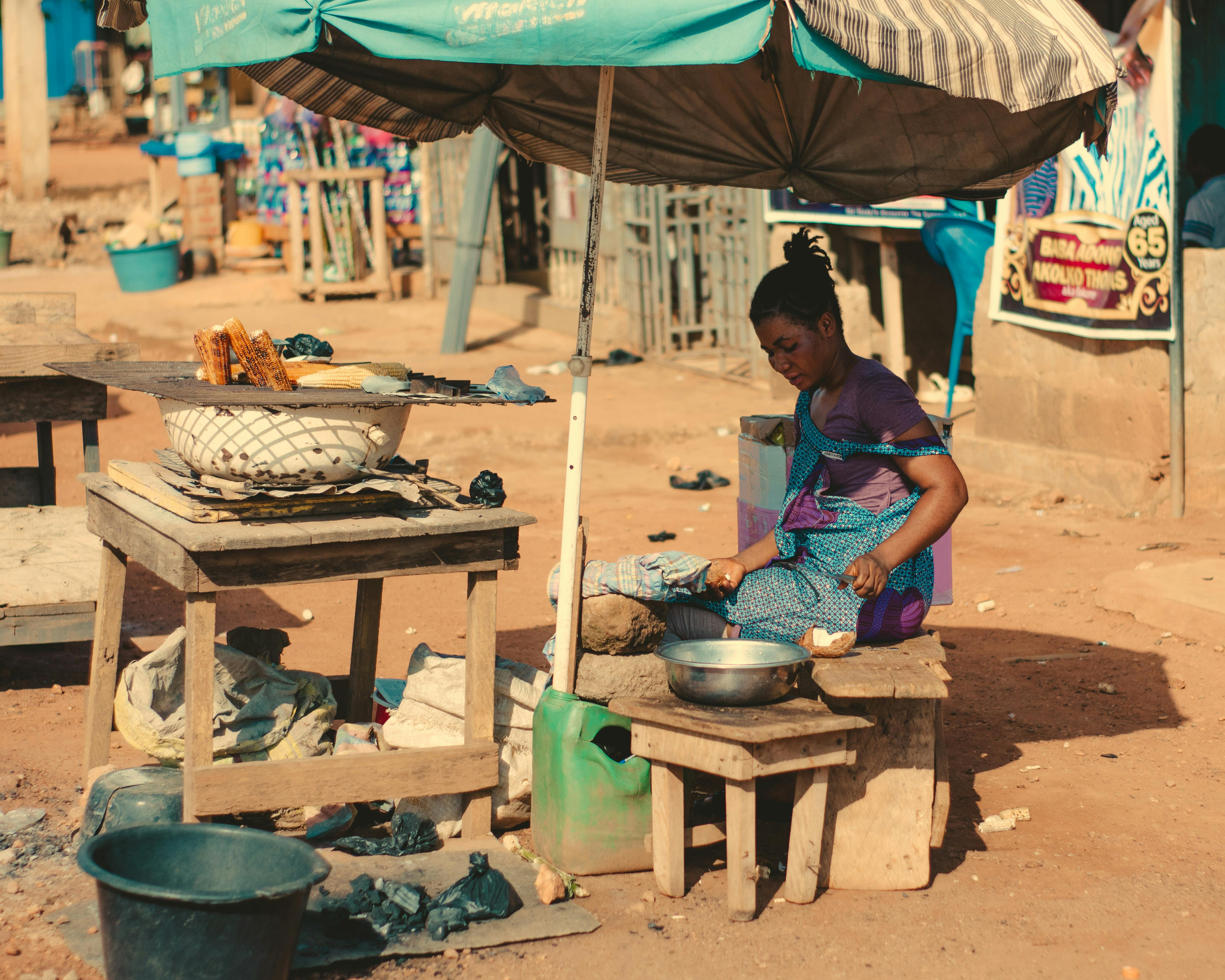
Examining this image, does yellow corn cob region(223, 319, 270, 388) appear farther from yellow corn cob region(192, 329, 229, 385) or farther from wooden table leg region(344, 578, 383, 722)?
wooden table leg region(344, 578, 383, 722)

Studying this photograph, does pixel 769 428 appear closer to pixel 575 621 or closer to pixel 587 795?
pixel 575 621

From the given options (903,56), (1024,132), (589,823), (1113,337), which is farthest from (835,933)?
(1113,337)

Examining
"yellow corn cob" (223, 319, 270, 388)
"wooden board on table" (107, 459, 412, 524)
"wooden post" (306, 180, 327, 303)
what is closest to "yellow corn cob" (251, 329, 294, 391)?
"yellow corn cob" (223, 319, 270, 388)

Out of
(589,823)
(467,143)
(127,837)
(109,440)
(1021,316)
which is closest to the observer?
(127,837)

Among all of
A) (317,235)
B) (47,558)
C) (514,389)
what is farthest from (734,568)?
(317,235)

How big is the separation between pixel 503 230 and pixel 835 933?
46.9 ft

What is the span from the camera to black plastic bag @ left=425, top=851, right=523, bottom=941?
325 cm

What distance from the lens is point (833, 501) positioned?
12.8ft

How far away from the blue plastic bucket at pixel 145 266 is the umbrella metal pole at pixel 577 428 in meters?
14.5

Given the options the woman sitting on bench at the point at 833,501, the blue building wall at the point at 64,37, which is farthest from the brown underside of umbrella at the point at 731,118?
the blue building wall at the point at 64,37

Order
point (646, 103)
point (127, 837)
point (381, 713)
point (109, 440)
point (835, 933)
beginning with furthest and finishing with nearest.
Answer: point (109, 440)
point (646, 103)
point (381, 713)
point (835, 933)
point (127, 837)

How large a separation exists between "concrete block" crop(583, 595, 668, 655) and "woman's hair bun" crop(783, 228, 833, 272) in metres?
1.11

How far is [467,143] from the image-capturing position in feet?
54.2

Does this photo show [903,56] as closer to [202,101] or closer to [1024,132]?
[1024,132]
